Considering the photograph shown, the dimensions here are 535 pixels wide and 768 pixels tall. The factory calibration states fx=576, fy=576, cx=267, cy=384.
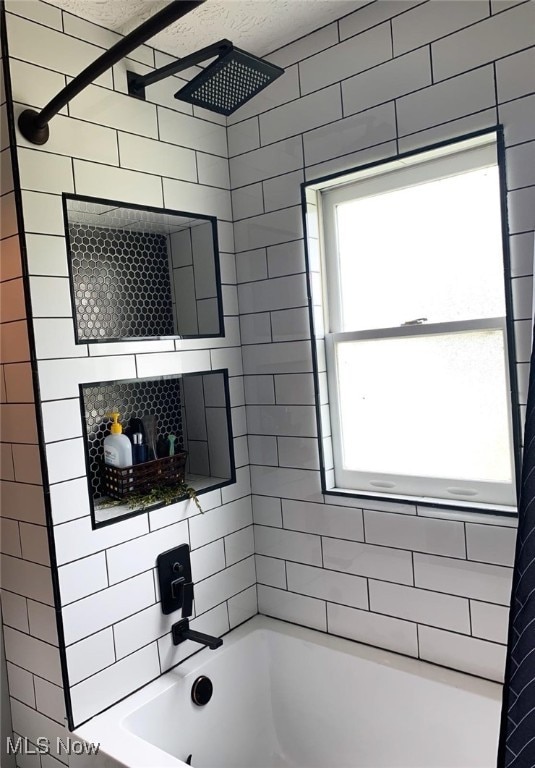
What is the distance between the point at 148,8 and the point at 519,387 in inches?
56.7

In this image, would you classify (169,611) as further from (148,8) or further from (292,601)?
(148,8)

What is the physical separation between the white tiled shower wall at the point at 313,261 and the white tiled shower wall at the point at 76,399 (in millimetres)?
276

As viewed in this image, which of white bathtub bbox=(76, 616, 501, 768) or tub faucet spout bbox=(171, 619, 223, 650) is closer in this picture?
white bathtub bbox=(76, 616, 501, 768)

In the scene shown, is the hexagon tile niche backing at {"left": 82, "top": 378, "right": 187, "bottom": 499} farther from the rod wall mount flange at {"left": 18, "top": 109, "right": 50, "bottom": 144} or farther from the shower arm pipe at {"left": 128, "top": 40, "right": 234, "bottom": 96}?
the shower arm pipe at {"left": 128, "top": 40, "right": 234, "bottom": 96}

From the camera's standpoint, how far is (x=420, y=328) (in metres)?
1.72

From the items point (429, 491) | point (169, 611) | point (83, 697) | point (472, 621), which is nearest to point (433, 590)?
point (472, 621)

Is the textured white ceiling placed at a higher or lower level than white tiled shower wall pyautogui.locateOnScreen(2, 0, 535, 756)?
higher

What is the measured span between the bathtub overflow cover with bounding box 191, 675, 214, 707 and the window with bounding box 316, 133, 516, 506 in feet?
2.41

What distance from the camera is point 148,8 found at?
1593 millimetres

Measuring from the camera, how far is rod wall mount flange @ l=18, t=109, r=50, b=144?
1.44m

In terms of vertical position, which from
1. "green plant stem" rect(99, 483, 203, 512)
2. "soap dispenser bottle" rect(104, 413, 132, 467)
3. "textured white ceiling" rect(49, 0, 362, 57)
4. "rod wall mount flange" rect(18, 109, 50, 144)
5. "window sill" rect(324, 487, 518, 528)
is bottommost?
"window sill" rect(324, 487, 518, 528)

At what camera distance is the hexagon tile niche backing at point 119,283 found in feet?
5.63

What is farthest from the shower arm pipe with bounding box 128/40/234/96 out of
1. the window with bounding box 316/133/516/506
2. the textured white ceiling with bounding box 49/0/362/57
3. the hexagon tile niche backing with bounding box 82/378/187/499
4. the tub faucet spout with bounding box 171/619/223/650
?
the tub faucet spout with bounding box 171/619/223/650

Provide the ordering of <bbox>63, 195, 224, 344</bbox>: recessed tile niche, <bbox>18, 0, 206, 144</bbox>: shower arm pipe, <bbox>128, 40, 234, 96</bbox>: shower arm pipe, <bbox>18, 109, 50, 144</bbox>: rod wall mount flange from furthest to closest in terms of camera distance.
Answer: <bbox>63, 195, 224, 344</bbox>: recessed tile niche, <bbox>18, 109, 50, 144</bbox>: rod wall mount flange, <bbox>128, 40, 234, 96</bbox>: shower arm pipe, <bbox>18, 0, 206, 144</bbox>: shower arm pipe
